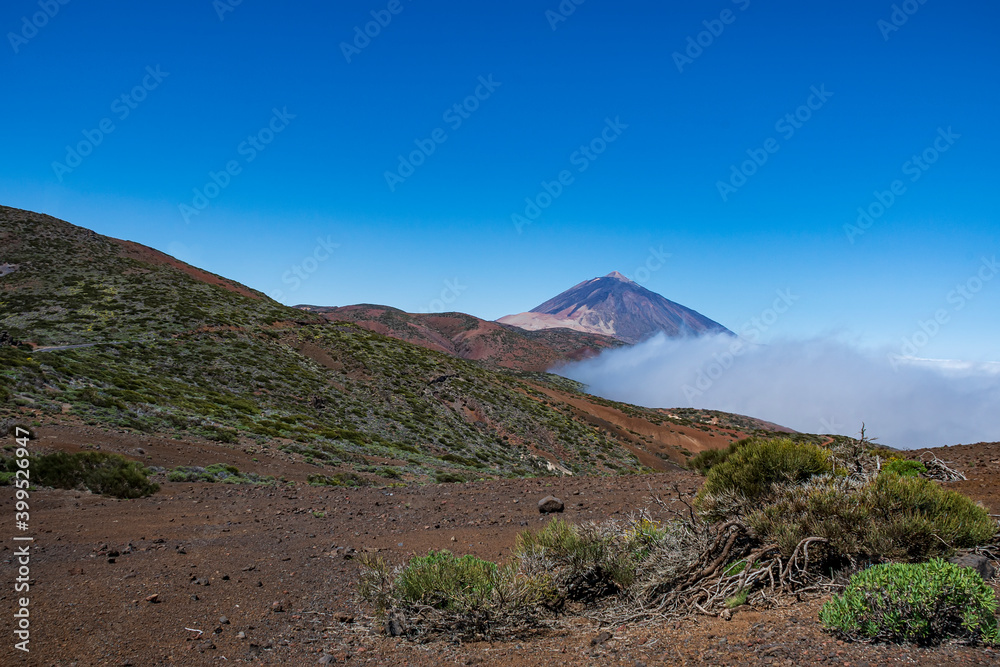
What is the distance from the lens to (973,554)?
3893 millimetres

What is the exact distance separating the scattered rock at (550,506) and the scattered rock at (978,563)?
211 inches

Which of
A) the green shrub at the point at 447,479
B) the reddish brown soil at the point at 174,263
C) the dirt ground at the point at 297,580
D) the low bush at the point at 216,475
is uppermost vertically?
the reddish brown soil at the point at 174,263

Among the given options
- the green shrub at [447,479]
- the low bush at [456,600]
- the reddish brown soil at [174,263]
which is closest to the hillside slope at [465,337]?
the reddish brown soil at [174,263]

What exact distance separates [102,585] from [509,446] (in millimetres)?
25901

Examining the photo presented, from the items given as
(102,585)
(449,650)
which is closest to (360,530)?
(102,585)

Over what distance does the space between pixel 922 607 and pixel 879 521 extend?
48.1 inches

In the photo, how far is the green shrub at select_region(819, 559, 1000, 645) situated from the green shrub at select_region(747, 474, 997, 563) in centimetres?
84

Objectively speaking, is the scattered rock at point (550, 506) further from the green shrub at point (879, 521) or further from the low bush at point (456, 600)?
the green shrub at point (879, 521)

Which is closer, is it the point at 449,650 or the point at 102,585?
the point at 449,650

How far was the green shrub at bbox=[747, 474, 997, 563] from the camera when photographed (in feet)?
12.9

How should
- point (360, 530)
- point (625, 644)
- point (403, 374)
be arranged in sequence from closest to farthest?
point (625, 644) < point (360, 530) < point (403, 374)

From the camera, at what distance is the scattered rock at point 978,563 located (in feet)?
12.0

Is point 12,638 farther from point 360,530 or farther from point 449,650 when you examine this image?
point 360,530

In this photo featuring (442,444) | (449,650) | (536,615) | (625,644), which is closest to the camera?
(625,644)
